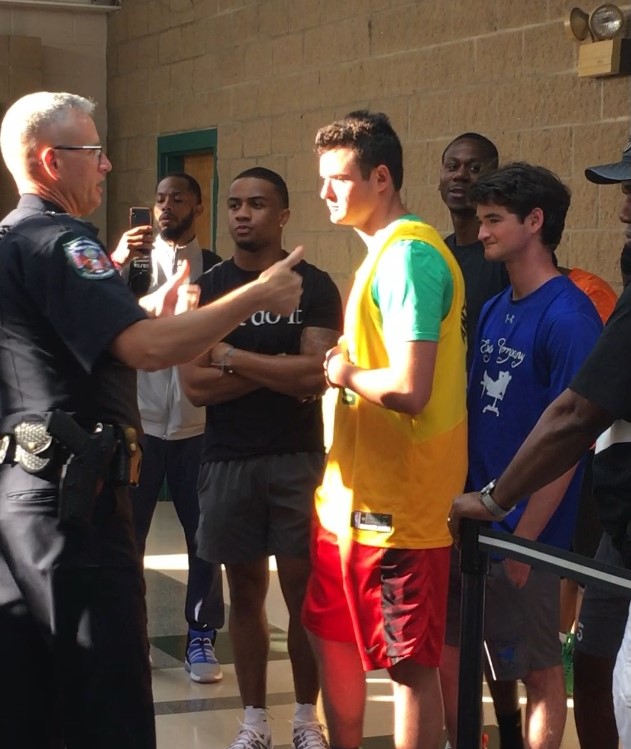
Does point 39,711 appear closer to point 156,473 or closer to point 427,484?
point 427,484

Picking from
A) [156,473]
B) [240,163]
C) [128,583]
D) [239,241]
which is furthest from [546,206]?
[240,163]

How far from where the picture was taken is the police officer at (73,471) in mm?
2799

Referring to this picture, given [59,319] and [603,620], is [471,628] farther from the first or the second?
[59,319]

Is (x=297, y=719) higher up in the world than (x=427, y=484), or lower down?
lower down

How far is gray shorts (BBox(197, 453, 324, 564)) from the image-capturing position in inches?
158

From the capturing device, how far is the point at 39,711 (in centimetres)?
292

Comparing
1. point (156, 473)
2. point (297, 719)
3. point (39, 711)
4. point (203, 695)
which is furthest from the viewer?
point (156, 473)

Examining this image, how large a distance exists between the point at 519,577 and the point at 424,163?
10.6ft

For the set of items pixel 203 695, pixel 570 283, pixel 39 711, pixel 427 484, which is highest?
pixel 570 283

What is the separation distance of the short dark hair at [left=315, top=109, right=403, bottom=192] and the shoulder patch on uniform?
0.82 m

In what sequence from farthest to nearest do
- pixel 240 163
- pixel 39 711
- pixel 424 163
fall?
pixel 240 163, pixel 424 163, pixel 39 711

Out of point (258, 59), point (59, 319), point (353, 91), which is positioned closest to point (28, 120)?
point (59, 319)

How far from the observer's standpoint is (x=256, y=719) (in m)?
4.01

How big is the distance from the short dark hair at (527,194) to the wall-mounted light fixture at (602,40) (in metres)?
1.70
